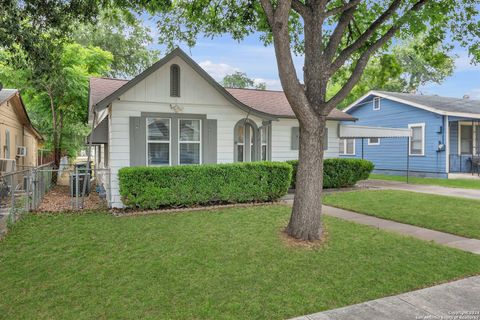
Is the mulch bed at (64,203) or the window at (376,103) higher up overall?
the window at (376,103)

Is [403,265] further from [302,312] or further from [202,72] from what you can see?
[202,72]

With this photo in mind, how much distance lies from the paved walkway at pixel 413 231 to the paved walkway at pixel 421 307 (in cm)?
207

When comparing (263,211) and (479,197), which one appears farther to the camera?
(479,197)

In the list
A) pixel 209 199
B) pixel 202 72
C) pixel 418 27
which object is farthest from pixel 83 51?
pixel 418 27

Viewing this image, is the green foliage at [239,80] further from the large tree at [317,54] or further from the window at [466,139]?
the large tree at [317,54]

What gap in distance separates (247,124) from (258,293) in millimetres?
8562

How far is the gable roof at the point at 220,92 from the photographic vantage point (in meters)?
9.65

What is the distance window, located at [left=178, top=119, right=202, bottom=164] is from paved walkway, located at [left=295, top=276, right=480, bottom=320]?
25.0 ft

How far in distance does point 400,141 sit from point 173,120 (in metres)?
14.4

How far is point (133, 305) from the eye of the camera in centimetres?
385

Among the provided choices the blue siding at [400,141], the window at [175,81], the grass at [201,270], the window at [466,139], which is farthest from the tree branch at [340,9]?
the window at [466,139]

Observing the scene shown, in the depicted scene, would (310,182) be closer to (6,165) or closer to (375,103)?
(6,165)

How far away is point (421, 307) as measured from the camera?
3846 millimetres

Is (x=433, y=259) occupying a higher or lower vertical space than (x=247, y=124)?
lower
